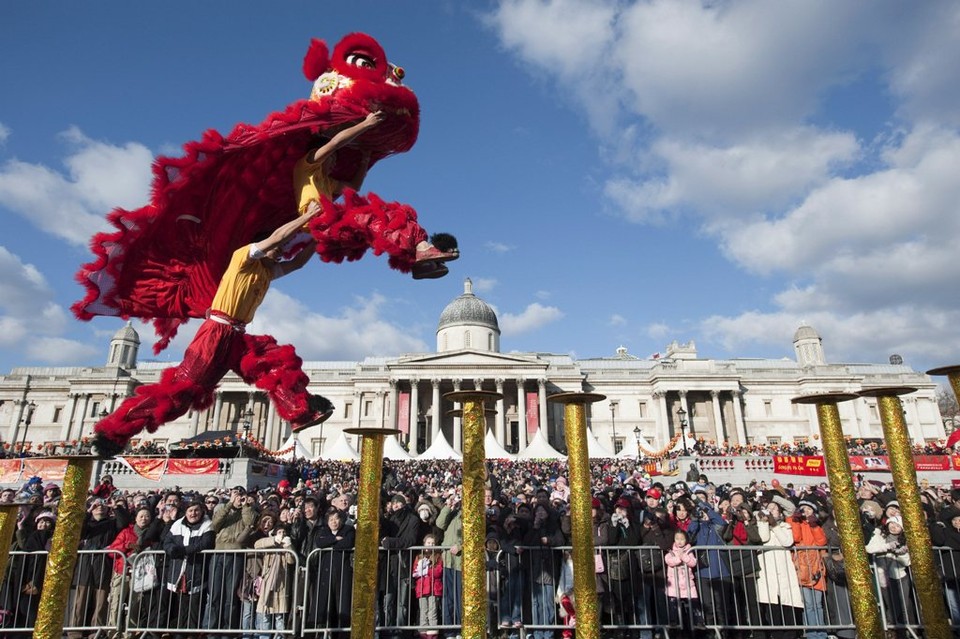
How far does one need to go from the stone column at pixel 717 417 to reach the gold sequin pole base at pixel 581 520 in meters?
52.7

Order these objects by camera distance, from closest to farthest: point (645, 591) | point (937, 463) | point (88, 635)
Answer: point (88, 635)
point (645, 591)
point (937, 463)

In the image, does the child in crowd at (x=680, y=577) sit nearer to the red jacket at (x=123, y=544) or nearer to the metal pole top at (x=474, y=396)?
the metal pole top at (x=474, y=396)

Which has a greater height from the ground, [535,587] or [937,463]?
[937,463]

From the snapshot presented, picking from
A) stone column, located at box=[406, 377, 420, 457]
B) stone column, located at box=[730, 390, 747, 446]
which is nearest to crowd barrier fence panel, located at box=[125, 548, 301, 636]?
stone column, located at box=[406, 377, 420, 457]

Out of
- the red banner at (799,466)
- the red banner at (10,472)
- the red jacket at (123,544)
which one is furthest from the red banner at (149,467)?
the red banner at (799,466)

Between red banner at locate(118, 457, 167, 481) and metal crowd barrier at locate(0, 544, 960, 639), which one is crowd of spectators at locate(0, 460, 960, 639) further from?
red banner at locate(118, 457, 167, 481)

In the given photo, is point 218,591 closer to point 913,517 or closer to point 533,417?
point 913,517

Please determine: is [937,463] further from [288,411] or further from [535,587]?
[288,411]

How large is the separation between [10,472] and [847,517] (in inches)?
999

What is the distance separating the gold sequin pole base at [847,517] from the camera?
10.3 feet

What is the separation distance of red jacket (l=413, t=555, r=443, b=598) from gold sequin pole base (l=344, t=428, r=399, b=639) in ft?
Answer: 10.7

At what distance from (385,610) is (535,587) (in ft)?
5.84

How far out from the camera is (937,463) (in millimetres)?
22062

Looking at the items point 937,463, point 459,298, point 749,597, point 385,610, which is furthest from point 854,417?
point 385,610
